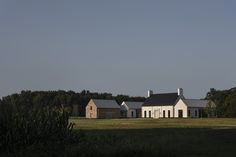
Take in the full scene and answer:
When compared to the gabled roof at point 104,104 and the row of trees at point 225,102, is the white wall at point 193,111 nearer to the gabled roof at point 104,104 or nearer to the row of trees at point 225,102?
the row of trees at point 225,102

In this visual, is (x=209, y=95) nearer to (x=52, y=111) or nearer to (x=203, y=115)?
(x=203, y=115)

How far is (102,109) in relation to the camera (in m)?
133

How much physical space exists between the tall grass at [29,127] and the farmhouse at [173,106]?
101 metres

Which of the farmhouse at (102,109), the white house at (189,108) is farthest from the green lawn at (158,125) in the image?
the farmhouse at (102,109)

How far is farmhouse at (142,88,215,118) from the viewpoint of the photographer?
122 metres

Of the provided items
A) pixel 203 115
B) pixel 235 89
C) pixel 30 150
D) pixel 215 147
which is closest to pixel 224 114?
pixel 235 89

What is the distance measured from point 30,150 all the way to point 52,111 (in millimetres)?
3799

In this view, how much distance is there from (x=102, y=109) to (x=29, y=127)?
113613 mm

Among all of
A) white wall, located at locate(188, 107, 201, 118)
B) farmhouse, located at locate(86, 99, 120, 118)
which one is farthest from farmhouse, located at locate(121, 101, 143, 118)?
white wall, located at locate(188, 107, 201, 118)

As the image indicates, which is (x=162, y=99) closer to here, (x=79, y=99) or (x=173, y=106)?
(x=173, y=106)

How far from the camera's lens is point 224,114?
10019 cm

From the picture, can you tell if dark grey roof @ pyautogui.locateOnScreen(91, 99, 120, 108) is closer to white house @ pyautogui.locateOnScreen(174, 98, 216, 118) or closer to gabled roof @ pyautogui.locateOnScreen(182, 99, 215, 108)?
white house @ pyautogui.locateOnScreen(174, 98, 216, 118)

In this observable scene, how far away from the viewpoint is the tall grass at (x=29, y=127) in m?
19.5

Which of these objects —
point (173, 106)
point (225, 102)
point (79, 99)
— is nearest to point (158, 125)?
point (225, 102)
